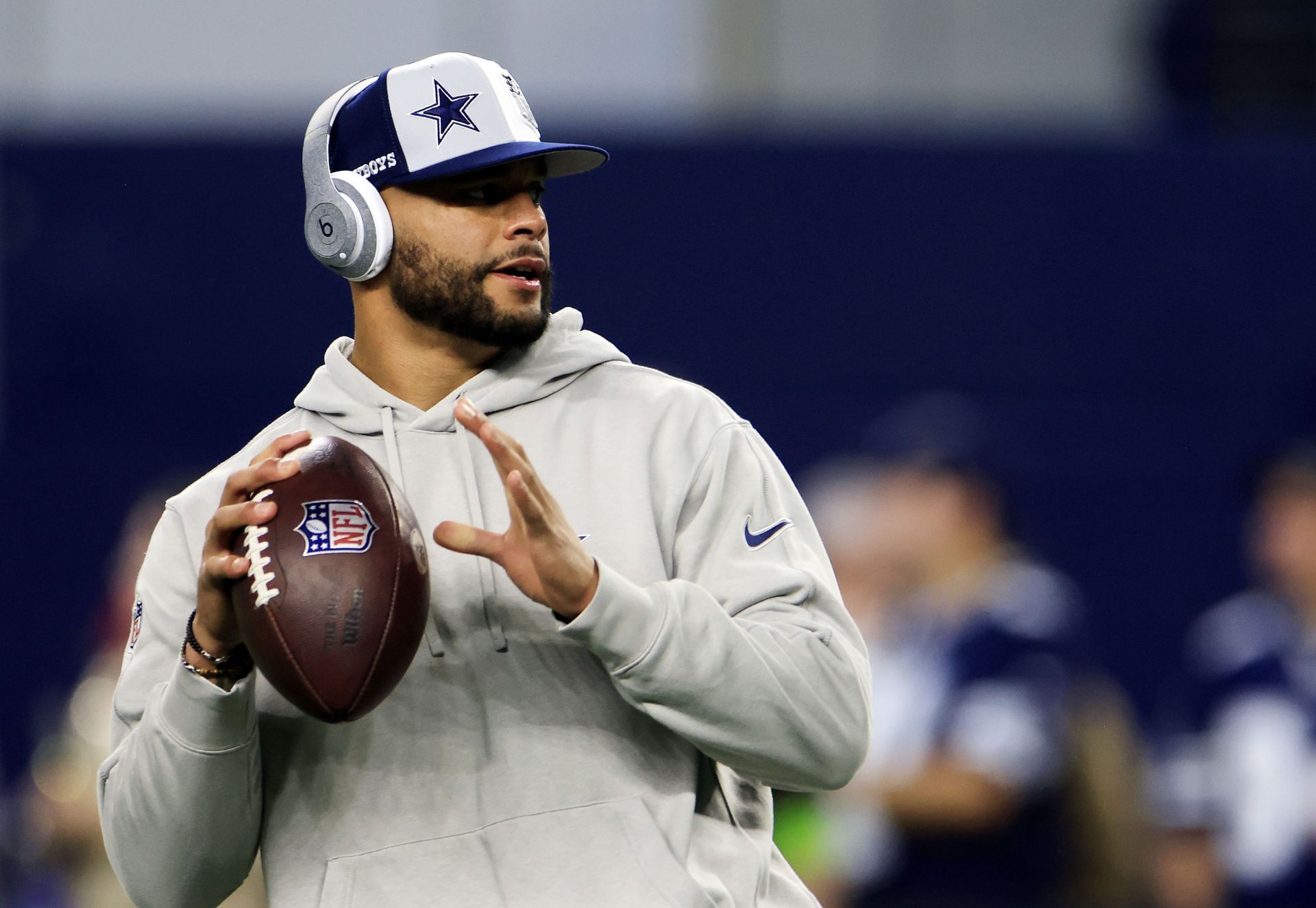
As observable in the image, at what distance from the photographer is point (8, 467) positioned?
6.29 metres

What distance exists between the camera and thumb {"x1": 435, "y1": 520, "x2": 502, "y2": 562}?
188cm

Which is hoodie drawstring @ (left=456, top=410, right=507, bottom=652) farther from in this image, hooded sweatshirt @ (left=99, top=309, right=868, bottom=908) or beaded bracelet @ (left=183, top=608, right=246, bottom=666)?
beaded bracelet @ (left=183, top=608, right=246, bottom=666)

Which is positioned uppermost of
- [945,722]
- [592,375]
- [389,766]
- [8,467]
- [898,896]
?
[592,375]

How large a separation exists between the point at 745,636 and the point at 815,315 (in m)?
4.59

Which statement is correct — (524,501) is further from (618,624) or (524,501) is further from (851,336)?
(851,336)

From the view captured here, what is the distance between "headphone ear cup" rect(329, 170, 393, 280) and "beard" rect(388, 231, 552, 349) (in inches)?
1.0

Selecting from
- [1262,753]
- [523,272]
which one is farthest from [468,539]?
[1262,753]

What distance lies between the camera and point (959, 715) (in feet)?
17.0

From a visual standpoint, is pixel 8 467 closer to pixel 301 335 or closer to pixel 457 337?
pixel 301 335

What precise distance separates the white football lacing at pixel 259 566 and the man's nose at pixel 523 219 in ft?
1.62

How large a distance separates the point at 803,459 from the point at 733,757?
4.33m

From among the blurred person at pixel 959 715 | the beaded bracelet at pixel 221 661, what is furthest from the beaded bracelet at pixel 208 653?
the blurred person at pixel 959 715

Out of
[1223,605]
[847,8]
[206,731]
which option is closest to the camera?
[206,731]

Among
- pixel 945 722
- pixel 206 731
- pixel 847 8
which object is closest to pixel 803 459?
pixel 945 722
